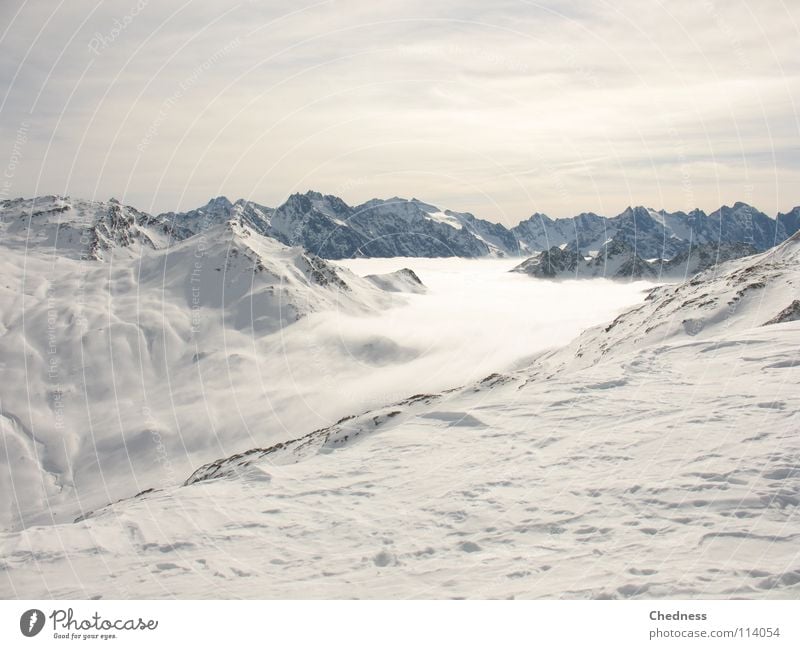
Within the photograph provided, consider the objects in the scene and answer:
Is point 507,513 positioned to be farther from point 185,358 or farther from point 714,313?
point 185,358

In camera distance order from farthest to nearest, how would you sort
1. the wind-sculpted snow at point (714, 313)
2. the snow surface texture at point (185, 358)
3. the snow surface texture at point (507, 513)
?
the snow surface texture at point (185, 358) → the wind-sculpted snow at point (714, 313) → the snow surface texture at point (507, 513)

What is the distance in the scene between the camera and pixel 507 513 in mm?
14859

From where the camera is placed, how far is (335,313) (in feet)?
560

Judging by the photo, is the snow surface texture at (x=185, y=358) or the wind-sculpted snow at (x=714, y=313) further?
the snow surface texture at (x=185, y=358)

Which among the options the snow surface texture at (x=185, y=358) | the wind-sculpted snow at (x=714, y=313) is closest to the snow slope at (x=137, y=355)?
the snow surface texture at (x=185, y=358)

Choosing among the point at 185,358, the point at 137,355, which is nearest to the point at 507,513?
the point at 185,358

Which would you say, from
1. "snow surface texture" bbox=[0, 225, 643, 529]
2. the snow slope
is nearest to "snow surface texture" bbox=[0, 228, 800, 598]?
"snow surface texture" bbox=[0, 225, 643, 529]

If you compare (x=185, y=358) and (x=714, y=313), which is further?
(x=185, y=358)

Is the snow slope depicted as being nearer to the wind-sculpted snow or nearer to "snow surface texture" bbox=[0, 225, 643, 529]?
"snow surface texture" bbox=[0, 225, 643, 529]

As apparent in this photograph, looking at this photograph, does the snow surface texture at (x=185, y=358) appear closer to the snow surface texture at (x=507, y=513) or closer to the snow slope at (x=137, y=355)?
the snow slope at (x=137, y=355)

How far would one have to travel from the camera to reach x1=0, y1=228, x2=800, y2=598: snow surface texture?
12.0 metres

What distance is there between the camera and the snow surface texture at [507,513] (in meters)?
12.0

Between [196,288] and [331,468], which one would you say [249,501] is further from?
[196,288]
